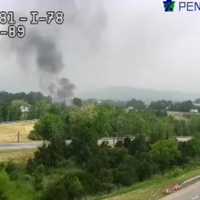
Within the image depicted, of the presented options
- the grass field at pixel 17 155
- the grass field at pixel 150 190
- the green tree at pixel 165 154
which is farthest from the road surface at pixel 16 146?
the grass field at pixel 150 190

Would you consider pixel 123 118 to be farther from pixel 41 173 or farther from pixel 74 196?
pixel 74 196

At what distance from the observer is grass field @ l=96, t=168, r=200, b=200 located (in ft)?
73.7

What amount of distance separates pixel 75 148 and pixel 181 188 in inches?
568

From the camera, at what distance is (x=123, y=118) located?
53.2m

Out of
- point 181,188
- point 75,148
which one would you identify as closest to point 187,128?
point 75,148

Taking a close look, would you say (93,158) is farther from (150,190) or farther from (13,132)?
(13,132)

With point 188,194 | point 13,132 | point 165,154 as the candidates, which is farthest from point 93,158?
point 13,132

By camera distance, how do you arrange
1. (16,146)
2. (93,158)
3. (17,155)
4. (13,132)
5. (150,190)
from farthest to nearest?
1. (13,132)
2. (16,146)
3. (17,155)
4. (93,158)
5. (150,190)

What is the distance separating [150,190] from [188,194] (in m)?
1.67

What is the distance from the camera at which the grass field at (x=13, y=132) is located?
50591mm

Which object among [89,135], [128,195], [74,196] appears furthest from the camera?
[89,135]

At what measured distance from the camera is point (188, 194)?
23672 millimetres

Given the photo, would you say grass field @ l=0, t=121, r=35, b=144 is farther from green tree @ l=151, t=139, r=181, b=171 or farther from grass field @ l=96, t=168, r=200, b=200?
grass field @ l=96, t=168, r=200, b=200

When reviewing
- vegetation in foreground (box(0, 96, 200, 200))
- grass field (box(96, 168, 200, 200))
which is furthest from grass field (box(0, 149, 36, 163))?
grass field (box(96, 168, 200, 200))
